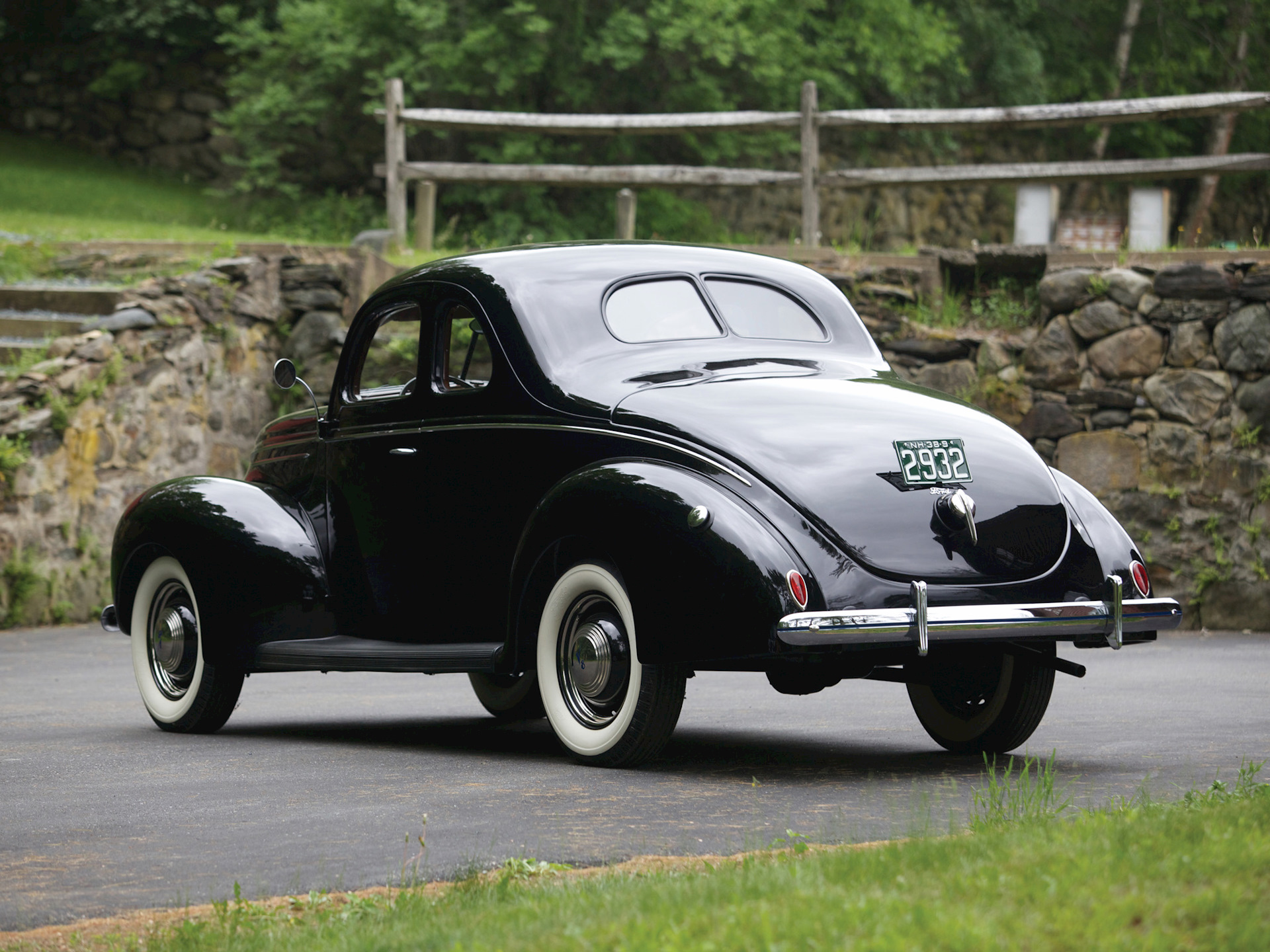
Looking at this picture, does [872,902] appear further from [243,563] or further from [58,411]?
[58,411]

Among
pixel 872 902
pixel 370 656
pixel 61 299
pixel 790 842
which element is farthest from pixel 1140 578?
pixel 61 299

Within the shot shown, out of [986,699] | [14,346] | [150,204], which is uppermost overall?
[150,204]

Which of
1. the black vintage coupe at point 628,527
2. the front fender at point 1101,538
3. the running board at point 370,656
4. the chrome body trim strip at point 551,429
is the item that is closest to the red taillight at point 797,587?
the black vintage coupe at point 628,527

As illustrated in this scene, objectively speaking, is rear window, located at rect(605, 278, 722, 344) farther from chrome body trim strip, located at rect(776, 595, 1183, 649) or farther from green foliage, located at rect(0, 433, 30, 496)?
green foliage, located at rect(0, 433, 30, 496)

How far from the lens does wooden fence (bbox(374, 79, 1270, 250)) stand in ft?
44.5

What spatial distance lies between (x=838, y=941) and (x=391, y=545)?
4.18 metres

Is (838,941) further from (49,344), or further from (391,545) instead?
→ (49,344)

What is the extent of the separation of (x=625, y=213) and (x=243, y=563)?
327 inches

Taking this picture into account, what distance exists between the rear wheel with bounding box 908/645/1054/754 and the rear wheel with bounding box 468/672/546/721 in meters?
2.00

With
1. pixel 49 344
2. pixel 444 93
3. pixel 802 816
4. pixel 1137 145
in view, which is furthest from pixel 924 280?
pixel 1137 145

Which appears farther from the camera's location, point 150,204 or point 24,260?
point 150,204

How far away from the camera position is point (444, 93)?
23.8 metres

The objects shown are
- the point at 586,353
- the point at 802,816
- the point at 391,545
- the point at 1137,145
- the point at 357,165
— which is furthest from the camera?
the point at 1137,145

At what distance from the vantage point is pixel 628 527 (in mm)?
5375
